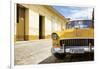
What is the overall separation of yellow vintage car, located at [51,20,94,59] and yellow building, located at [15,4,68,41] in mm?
106

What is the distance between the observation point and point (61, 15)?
2643mm

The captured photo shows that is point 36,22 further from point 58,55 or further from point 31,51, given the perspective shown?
point 58,55

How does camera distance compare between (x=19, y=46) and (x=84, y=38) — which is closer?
(x=19, y=46)

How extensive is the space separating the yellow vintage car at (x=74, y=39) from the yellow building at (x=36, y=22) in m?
0.11

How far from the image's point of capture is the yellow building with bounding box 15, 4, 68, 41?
244 cm

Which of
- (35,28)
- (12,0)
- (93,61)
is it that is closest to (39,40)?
(35,28)

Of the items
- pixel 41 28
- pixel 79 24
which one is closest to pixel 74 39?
pixel 79 24

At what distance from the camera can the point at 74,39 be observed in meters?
2.70

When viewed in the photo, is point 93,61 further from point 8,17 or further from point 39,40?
point 8,17

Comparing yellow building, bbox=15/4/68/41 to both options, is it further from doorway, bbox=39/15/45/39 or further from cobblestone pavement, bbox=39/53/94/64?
cobblestone pavement, bbox=39/53/94/64

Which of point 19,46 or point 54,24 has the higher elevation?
point 54,24

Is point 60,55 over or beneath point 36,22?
beneath

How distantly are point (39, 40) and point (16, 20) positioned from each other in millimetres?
400

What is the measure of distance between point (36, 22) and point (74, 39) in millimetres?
580
